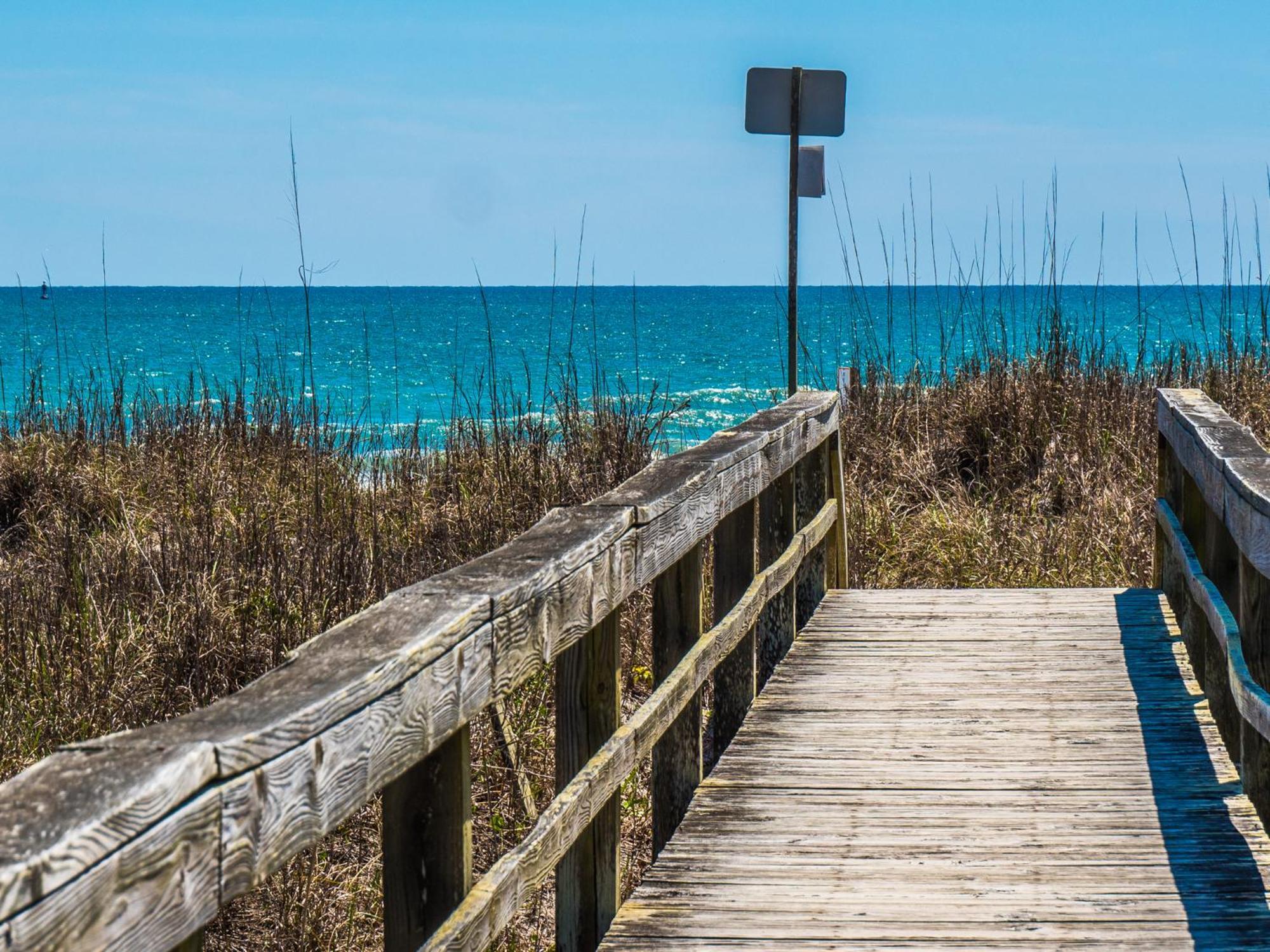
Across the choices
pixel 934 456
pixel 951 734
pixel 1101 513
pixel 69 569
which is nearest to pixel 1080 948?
pixel 951 734

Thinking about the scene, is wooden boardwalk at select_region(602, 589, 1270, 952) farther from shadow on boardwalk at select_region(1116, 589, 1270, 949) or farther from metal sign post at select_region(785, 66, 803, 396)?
metal sign post at select_region(785, 66, 803, 396)

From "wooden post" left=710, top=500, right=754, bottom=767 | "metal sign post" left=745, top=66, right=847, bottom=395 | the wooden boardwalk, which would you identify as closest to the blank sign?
"metal sign post" left=745, top=66, right=847, bottom=395

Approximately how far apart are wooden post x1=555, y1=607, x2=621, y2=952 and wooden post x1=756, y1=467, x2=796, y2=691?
208 cm

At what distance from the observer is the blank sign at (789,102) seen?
23.7ft

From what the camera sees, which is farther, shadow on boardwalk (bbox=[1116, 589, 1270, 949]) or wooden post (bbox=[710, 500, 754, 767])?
wooden post (bbox=[710, 500, 754, 767])

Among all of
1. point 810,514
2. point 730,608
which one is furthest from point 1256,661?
point 810,514

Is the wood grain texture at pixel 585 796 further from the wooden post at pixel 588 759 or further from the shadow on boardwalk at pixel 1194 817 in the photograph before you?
the shadow on boardwalk at pixel 1194 817

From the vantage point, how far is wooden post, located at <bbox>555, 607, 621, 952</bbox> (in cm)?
268

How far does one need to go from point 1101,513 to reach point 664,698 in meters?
5.24

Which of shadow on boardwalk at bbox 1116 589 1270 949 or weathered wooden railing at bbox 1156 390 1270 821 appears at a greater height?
weathered wooden railing at bbox 1156 390 1270 821

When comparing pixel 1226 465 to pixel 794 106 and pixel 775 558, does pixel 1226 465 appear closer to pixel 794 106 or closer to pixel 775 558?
pixel 775 558

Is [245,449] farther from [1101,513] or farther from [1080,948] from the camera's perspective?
[1080,948]

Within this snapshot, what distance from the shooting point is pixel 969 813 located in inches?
137

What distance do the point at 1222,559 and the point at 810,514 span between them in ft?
6.16
